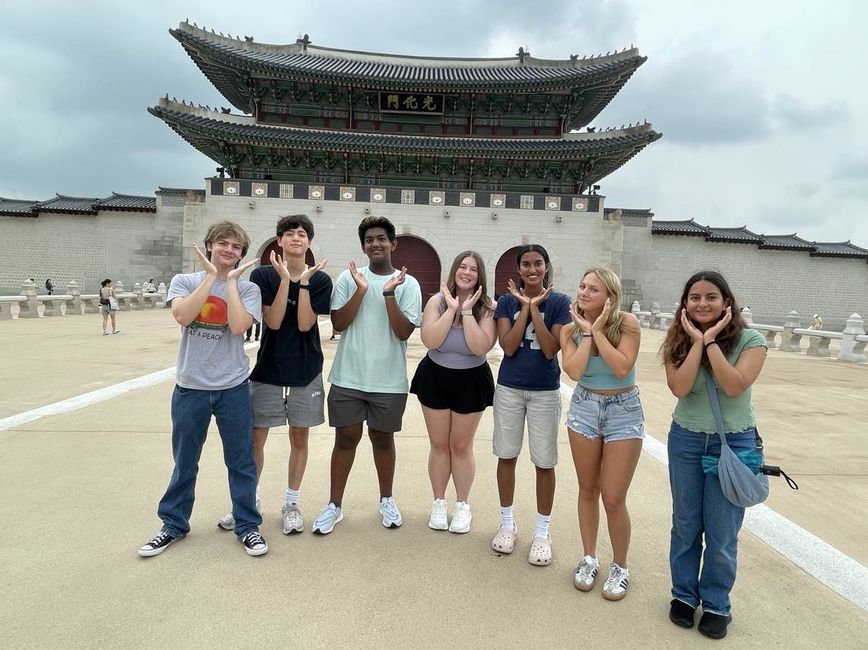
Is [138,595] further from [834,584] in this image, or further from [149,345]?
[149,345]

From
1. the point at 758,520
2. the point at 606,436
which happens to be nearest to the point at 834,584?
the point at 758,520

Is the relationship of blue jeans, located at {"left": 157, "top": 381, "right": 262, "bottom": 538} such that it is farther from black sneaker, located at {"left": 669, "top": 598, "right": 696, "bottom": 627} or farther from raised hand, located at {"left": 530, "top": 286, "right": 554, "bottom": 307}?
black sneaker, located at {"left": 669, "top": 598, "right": 696, "bottom": 627}

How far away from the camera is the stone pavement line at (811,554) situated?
8.29 ft

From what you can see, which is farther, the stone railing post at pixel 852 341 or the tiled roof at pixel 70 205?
the tiled roof at pixel 70 205

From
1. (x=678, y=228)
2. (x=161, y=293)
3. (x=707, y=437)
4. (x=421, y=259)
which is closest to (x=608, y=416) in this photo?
(x=707, y=437)

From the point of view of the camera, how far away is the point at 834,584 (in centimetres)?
254

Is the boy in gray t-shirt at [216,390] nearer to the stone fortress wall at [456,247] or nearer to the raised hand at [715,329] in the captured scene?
the raised hand at [715,329]

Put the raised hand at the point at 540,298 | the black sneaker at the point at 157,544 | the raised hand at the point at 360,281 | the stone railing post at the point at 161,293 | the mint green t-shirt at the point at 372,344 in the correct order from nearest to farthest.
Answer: the black sneaker at the point at 157,544
the raised hand at the point at 540,298
the raised hand at the point at 360,281
the mint green t-shirt at the point at 372,344
the stone railing post at the point at 161,293

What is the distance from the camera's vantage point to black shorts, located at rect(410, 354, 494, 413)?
2975 mm

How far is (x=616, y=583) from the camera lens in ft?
7.88

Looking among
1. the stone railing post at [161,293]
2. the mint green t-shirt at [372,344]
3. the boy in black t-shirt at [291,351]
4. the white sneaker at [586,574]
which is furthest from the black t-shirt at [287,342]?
the stone railing post at [161,293]

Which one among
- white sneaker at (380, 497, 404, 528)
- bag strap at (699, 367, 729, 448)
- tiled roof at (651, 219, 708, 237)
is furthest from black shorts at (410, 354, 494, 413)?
tiled roof at (651, 219, 708, 237)

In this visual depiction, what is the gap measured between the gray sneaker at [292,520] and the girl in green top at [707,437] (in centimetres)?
216

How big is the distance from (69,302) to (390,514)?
21.3 metres
